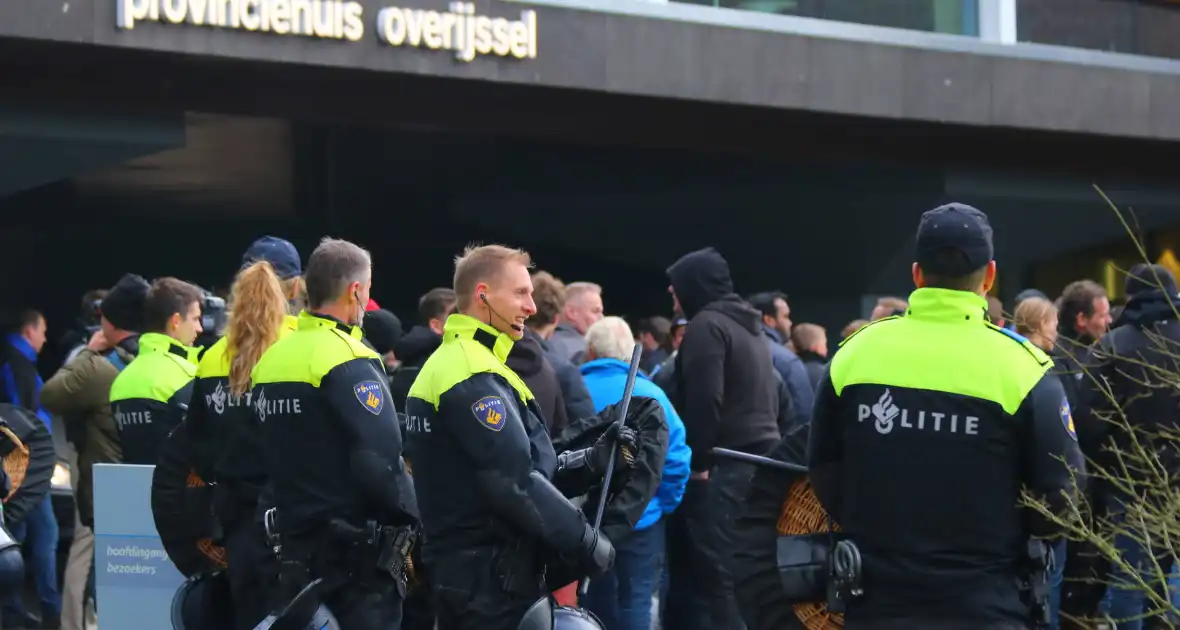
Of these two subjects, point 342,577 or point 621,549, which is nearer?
point 342,577

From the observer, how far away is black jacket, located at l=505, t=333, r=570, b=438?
746cm

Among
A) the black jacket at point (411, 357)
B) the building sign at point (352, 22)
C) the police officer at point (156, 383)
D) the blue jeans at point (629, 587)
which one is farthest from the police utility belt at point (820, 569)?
the building sign at point (352, 22)

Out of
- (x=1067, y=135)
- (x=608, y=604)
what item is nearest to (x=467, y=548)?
(x=608, y=604)

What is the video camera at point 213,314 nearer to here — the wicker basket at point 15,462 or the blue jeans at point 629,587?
the wicker basket at point 15,462

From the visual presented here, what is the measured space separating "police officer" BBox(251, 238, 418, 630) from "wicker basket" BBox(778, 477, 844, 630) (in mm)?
1356

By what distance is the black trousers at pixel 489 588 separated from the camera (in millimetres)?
5316

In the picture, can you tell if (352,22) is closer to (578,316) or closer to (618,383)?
(578,316)

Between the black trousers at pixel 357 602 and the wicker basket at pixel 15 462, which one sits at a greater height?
the wicker basket at pixel 15 462

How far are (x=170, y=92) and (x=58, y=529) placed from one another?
451 cm

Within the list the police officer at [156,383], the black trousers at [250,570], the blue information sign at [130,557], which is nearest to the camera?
the black trousers at [250,570]

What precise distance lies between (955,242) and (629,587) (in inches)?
147

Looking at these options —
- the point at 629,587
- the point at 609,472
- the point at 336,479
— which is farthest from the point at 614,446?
the point at 629,587

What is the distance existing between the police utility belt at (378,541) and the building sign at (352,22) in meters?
8.02

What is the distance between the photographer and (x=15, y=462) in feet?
25.2
